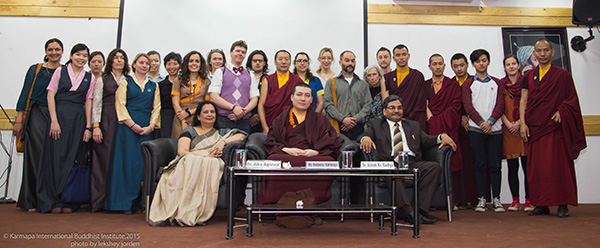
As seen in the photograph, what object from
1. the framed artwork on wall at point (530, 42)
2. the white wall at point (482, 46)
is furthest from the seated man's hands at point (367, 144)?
the framed artwork on wall at point (530, 42)

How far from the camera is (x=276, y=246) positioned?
2.10 metres

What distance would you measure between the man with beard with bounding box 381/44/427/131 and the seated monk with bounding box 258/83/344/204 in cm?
98

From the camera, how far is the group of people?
3156 millimetres

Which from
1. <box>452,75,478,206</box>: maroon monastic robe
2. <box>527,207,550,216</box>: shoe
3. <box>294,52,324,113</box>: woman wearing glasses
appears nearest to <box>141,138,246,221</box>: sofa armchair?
<box>294,52,324,113</box>: woman wearing glasses

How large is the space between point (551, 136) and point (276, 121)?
216 centimetres

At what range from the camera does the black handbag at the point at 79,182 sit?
11.4 ft

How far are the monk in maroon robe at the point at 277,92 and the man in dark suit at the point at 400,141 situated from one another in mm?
846

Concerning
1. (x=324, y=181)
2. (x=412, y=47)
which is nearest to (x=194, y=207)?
(x=324, y=181)

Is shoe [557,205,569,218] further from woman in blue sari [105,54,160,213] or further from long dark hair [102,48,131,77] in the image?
long dark hair [102,48,131,77]

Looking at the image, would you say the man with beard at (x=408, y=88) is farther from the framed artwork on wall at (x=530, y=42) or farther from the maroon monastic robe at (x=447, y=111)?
the framed artwork on wall at (x=530, y=42)

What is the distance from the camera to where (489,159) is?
3.86 m

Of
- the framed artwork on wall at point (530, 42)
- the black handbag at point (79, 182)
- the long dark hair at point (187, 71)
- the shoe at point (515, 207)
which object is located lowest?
the shoe at point (515, 207)

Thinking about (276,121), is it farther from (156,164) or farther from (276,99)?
(156,164)

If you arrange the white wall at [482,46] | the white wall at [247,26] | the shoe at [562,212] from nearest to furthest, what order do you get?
the shoe at [562,212] < the white wall at [247,26] < the white wall at [482,46]
